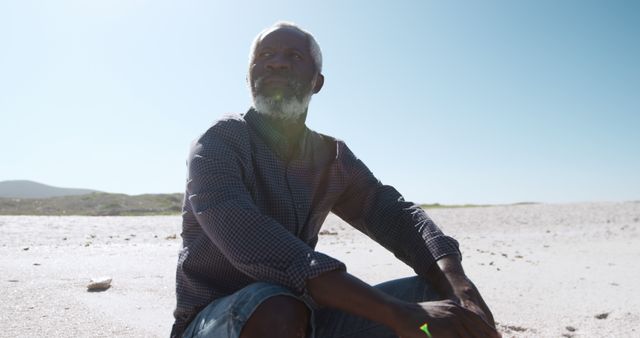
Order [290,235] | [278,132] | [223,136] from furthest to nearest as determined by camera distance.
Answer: [278,132], [223,136], [290,235]

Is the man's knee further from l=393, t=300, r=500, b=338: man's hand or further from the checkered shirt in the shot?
l=393, t=300, r=500, b=338: man's hand

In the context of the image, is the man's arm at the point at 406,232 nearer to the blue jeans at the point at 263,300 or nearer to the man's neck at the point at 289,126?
the blue jeans at the point at 263,300

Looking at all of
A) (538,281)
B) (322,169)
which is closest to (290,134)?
(322,169)

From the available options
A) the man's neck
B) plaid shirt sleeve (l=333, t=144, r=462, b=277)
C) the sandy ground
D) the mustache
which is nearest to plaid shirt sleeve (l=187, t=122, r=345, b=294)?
the man's neck

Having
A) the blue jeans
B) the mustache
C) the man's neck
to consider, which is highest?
the mustache

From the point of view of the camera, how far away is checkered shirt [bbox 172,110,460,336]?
166 cm

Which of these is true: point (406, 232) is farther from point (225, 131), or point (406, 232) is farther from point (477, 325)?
point (225, 131)

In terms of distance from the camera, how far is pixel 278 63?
2354mm

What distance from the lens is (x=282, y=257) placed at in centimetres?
163

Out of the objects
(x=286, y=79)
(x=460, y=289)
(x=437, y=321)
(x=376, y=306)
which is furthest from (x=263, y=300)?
(x=286, y=79)

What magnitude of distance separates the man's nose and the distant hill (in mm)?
15159

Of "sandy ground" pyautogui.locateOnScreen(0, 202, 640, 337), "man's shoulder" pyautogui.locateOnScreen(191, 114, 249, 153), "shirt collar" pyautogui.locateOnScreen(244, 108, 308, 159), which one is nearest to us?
"man's shoulder" pyautogui.locateOnScreen(191, 114, 249, 153)

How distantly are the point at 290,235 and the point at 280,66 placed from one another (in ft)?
3.17

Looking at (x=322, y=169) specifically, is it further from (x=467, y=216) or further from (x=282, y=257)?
(x=467, y=216)
